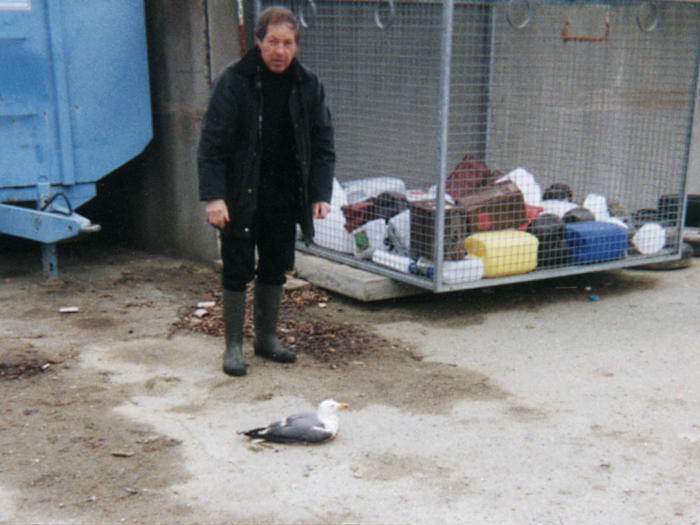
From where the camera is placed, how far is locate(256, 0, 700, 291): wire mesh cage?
5488 mm

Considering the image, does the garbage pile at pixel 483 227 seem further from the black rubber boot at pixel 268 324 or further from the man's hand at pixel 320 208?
the black rubber boot at pixel 268 324

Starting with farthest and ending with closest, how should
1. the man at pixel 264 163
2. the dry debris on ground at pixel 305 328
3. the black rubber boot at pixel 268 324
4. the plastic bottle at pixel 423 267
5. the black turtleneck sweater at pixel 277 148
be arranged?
1. the plastic bottle at pixel 423 267
2. the dry debris on ground at pixel 305 328
3. the black rubber boot at pixel 268 324
4. the black turtleneck sweater at pixel 277 148
5. the man at pixel 264 163

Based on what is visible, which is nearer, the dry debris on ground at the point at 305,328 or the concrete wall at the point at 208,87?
the dry debris on ground at the point at 305,328

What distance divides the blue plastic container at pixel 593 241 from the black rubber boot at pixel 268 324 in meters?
2.32

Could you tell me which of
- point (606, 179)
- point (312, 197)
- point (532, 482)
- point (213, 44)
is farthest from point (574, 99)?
point (532, 482)

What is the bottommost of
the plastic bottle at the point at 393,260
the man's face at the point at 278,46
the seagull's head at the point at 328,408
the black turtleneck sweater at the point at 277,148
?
the seagull's head at the point at 328,408

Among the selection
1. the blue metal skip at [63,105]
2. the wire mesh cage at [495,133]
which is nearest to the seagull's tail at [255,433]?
the wire mesh cage at [495,133]

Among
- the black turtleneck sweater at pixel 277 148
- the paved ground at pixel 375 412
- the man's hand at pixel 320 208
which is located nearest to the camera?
the paved ground at pixel 375 412

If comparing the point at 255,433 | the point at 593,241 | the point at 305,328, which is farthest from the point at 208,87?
the point at 255,433

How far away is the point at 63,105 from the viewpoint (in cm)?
585

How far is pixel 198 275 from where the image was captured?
20.4ft

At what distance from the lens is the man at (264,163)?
4.03 meters

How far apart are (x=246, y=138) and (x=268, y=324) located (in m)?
1.07

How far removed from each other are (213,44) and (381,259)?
2.00m
